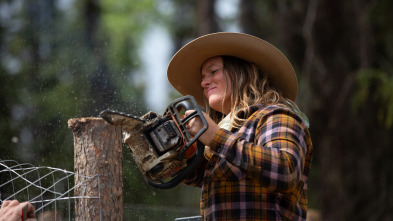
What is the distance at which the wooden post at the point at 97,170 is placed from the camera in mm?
2295

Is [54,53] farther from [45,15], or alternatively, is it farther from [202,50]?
[202,50]

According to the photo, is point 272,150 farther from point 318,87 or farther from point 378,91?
point 318,87

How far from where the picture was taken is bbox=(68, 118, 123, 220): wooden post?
2.29 meters

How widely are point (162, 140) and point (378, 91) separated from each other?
6.91 metres

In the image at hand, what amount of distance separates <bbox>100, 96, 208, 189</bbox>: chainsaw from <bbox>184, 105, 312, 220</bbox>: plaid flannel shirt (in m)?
0.13

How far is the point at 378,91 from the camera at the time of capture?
26.9ft

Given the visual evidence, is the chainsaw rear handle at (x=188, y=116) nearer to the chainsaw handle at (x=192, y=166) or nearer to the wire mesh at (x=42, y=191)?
the chainsaw handle at (x=192, y=166)

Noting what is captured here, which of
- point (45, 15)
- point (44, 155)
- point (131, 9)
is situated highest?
point (131, 9)

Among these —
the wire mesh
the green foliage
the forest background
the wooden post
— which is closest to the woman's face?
the wooden post

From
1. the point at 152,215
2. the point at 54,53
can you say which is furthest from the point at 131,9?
the point at 152,215

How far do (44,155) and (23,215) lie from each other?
449 centimetres

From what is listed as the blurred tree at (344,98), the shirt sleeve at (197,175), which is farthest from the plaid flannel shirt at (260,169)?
the blurred tree at (344,98)

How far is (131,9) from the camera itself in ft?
59.8

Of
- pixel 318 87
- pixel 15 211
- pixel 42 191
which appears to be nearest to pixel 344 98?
pixel 318 87
